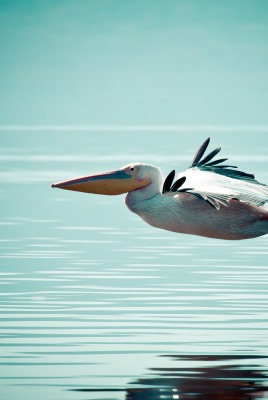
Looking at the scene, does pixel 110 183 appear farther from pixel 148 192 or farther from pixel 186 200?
pixel 186 200

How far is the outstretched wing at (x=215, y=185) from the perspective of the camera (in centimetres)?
923

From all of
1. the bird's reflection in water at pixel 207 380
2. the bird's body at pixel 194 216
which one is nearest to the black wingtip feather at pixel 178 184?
the bird's body at pixel 194 216

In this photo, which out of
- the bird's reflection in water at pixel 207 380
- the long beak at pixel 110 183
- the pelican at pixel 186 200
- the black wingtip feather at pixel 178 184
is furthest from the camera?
the long beak at pixel 110 183

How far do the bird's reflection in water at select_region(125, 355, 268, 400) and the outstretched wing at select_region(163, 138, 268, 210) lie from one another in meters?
0.93

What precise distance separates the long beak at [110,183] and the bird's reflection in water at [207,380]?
1330 millimetres

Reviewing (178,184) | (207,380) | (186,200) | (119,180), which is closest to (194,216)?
(186,200)

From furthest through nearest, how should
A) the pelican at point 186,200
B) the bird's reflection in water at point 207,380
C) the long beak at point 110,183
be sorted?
the long beak at point 110,183 < the pelican at point 186,200 < the bird's reflection in water at point 207,380

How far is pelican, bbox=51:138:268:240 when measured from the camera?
30.8 ft

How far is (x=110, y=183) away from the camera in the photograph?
31.5ft

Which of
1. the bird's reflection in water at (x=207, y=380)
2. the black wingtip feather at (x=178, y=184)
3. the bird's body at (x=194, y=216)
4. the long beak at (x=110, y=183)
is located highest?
the long beak at (x=110, y=183)

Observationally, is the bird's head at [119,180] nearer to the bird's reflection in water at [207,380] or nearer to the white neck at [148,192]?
the white neck at [148,192]

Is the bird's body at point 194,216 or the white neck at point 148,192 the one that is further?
the white neck at point 148,192

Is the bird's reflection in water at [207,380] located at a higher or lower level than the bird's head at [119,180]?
lower

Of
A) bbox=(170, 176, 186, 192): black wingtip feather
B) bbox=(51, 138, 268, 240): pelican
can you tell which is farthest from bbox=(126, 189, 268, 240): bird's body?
bbox=(170, 176, 186, 192): black wingtip feather
